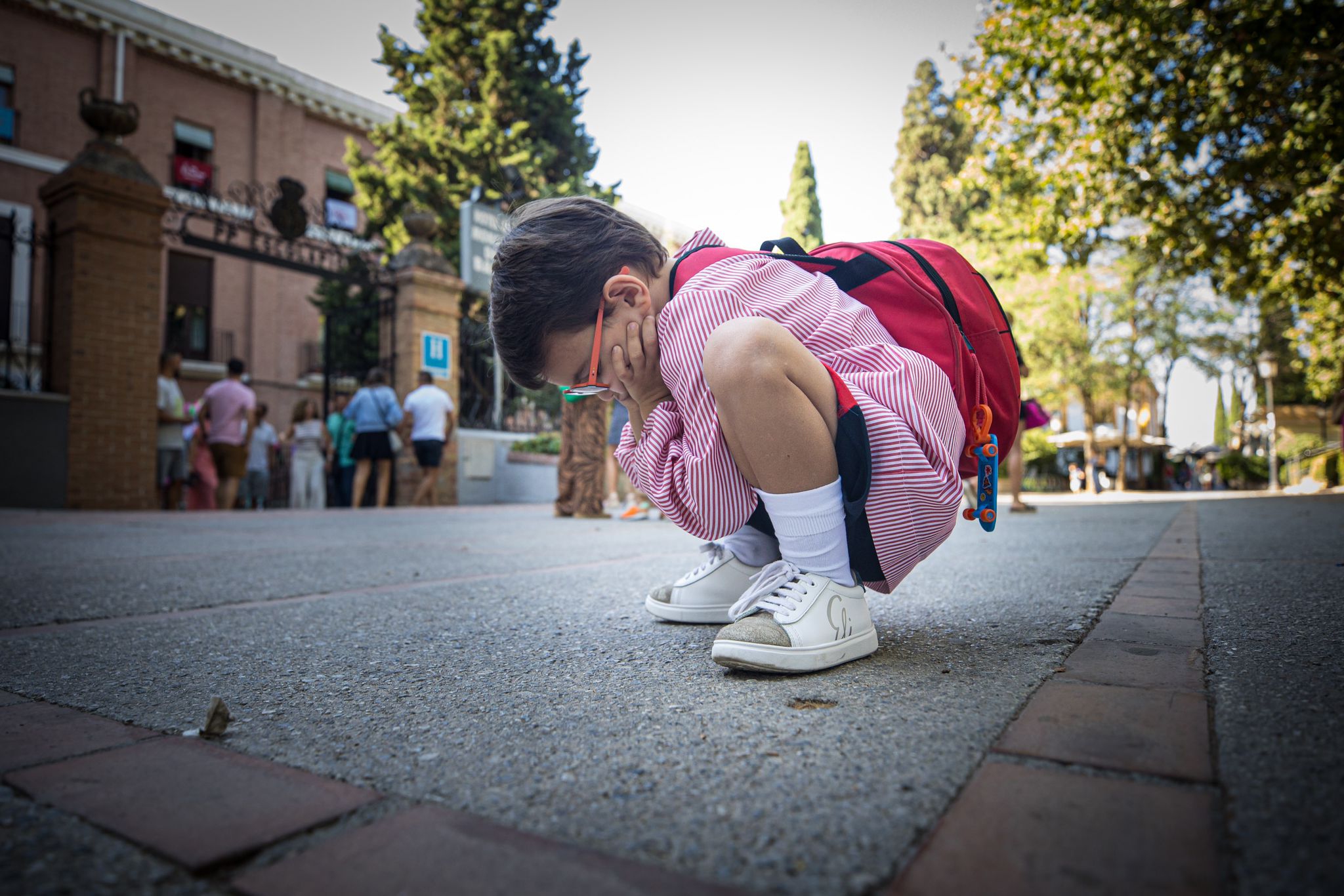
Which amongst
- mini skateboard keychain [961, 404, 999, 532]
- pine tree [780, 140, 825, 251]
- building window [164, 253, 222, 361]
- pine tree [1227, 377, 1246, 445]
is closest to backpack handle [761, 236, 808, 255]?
mini skateboard keychain [961, 404, 999, 532]

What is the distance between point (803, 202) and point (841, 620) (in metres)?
25.9

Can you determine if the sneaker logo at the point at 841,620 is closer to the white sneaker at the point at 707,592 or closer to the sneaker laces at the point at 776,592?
the sneaker laces at the point at 776,592

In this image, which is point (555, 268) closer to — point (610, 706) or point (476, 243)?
point (610, 706)

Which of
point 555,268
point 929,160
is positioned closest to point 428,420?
point 555,268

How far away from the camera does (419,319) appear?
33.3 feet

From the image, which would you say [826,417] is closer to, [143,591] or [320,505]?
[143,591]

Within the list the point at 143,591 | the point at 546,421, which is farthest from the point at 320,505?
the point at 143,591

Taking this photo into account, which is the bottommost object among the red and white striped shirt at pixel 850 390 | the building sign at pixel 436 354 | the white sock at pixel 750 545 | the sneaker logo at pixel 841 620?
the sneaker logo at pixel 841 620

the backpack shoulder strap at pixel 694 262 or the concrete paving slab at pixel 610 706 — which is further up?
the backpack shoulder strap at pixel 694 262

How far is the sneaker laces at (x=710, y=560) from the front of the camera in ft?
6.40

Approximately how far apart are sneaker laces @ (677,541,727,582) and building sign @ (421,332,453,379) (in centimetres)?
869

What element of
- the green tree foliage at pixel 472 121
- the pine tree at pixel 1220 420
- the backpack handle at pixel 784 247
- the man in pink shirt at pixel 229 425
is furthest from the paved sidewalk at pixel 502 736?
the pine tree at pixel 1220 420

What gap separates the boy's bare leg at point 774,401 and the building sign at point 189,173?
807 inches

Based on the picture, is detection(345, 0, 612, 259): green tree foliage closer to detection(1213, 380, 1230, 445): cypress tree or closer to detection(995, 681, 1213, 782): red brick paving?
detection(995, 681, 1213, 782): red brick paving
